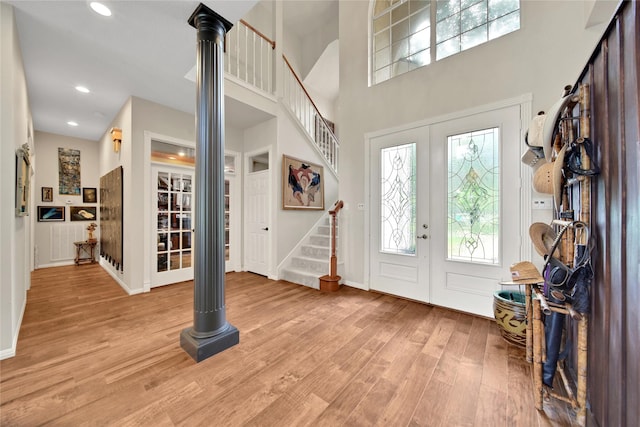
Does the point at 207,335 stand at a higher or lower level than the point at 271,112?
lower

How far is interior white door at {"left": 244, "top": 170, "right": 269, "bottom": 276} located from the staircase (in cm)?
47

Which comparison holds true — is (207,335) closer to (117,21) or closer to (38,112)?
(117,21)

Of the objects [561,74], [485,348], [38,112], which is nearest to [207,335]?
[485,348]

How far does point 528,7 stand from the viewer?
2.47m

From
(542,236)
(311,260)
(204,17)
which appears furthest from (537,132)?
(311,260)

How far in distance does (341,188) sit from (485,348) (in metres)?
2.58

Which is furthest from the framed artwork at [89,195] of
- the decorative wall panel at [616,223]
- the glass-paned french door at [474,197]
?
the decorative wall panel at [616,223]

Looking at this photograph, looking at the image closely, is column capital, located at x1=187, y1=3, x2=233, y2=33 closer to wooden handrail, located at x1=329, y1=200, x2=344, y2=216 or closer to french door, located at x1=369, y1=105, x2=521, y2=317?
french door, located at x1=369, y1=105, x2=521, y2=317

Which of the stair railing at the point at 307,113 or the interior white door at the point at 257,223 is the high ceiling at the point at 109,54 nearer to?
the stair railing at the point at 307,113

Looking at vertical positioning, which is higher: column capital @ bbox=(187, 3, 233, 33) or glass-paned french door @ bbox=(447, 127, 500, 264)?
column capital @ bbox=(187, 3, 233, 33)

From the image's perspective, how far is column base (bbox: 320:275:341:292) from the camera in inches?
139

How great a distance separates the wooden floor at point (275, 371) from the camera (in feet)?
4.60

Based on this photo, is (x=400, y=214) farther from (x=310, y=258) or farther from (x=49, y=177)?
(x=49, y=177)

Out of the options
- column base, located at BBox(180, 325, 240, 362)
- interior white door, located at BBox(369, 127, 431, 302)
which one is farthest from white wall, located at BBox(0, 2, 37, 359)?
interior white door, located at BBox(369, 127, 431, 302)
